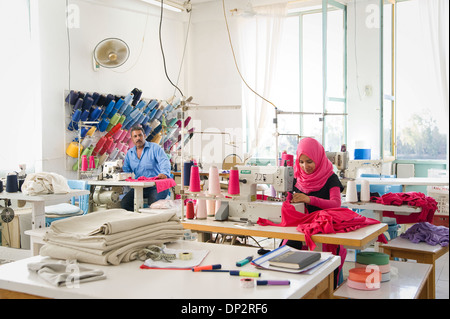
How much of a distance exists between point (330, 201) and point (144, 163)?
2777mm

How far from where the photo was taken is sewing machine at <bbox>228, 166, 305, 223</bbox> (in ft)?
9.05

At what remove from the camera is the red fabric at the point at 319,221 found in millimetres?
2455

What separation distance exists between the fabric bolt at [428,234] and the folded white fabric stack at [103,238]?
212 cm

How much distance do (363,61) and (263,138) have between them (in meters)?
1.92

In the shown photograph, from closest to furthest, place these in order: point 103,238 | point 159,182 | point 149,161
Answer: point 103,238 → point 159,182 → point 149,161

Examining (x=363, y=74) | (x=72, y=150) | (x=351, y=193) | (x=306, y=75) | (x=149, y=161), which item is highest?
(x=306, y=75)

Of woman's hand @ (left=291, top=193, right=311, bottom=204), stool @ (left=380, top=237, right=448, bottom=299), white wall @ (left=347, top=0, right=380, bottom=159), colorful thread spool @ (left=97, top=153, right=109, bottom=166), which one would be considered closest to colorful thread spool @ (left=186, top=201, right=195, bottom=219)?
woman's hand @ (left=291, top=193, right=311, bottom=204)

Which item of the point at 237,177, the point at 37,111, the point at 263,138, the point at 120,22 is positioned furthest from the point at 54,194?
the point at 263,138

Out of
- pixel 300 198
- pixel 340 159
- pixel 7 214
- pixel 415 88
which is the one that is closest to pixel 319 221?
pixel 300 198

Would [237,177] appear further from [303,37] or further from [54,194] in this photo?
[303,37]

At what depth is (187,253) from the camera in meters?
1.64

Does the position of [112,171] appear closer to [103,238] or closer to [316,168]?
[316,168]

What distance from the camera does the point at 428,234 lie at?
3230 millimetres

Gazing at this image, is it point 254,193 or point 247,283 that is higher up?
point 254,193
